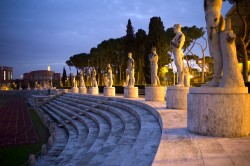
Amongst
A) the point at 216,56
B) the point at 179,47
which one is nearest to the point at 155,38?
the point at 179,47

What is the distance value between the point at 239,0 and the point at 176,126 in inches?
533

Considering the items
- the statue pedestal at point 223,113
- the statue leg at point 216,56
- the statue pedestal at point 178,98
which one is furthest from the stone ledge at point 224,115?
the statue pedestal at point 178,98

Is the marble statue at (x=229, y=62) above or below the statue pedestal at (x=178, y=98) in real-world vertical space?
above

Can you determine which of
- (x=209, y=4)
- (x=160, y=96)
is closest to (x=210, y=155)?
(x=209, y=4)

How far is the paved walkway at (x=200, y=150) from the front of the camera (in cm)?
317

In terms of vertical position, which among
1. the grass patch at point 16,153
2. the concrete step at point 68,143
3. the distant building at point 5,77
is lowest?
the grass patch at point 16,153

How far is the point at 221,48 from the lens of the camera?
516cm

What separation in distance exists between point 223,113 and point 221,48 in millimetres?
1328

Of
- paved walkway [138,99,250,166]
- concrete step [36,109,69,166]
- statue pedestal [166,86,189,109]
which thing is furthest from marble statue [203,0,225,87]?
concrete step [36,109,69,166]

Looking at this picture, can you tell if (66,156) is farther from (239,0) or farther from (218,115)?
(239,0)

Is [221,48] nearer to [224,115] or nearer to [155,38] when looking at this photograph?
[224,115]

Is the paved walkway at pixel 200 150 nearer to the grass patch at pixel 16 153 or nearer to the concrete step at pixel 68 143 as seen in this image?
the concrete step at pixel 68 143

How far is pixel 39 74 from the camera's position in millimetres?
134500

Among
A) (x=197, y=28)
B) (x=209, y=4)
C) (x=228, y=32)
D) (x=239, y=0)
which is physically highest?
(x=197, y=28)
